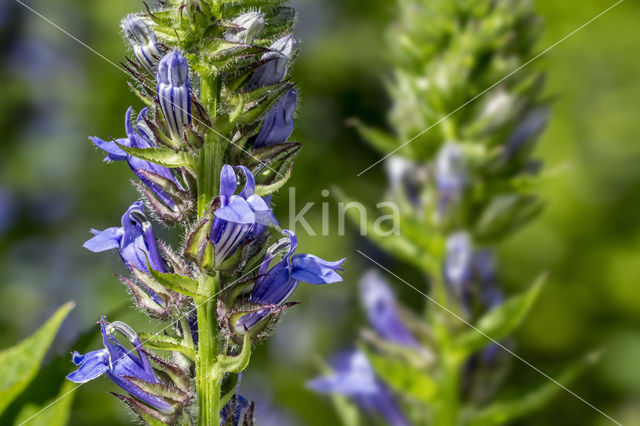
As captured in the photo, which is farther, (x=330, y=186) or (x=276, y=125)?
(x=330, y=186)

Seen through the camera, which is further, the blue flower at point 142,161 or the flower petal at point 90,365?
the blue flower at point 142,161

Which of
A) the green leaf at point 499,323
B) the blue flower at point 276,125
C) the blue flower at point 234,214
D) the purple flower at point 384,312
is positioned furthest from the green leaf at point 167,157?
the purple flower at point 384,312

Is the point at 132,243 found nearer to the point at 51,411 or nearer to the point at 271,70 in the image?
the point at 51,411

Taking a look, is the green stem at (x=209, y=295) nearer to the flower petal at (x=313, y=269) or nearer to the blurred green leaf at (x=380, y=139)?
the flower petal at (x=313, y=269)

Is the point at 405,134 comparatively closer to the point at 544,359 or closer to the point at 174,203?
the point at 174,203

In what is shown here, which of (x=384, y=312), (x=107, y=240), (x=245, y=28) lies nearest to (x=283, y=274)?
(x=107, y=240)

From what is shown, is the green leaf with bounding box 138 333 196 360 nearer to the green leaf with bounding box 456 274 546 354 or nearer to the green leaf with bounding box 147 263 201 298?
the green leaf with bounding box 147 263 201 298
